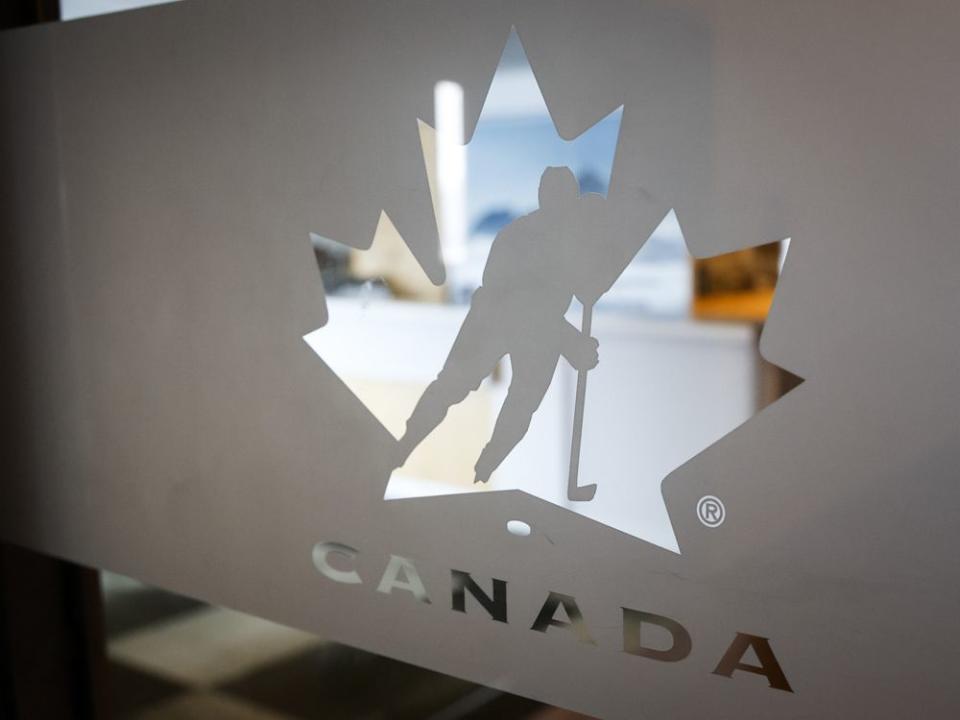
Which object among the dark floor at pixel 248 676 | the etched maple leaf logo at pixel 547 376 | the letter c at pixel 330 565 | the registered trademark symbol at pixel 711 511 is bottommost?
the dark floor at pixel 248 676

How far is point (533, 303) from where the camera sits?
1153 mm

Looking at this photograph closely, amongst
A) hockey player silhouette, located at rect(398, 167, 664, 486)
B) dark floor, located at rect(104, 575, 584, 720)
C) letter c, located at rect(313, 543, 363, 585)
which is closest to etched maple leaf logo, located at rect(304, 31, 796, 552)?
hockey player silhouette, located at rect(398, 167, 664, 486)

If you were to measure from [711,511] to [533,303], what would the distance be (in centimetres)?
34

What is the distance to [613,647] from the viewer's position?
45.3 inches

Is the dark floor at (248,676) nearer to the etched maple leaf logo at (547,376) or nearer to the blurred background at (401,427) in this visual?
the blurred background at (401,427)

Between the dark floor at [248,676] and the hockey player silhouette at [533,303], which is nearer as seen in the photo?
the hockey player silhouette at [533,303]

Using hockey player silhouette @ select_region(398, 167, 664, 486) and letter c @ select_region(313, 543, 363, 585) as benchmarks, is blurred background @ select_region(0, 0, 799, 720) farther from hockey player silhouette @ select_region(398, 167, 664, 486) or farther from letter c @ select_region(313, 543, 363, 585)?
letter c @ select_region(313, 543, 363, 585)

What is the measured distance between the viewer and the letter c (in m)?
1.36

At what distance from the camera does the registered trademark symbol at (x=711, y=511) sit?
105 cm

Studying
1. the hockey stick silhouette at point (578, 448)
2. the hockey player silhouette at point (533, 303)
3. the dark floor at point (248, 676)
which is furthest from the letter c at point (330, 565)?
the hockey stick silhouette at point (578, 448)

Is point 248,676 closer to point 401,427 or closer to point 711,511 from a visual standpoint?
point 401,427

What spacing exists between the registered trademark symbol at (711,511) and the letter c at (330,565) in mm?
549

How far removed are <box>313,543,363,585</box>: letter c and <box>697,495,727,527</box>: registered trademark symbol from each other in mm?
549

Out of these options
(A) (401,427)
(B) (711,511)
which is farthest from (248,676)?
(B) (711,511)
